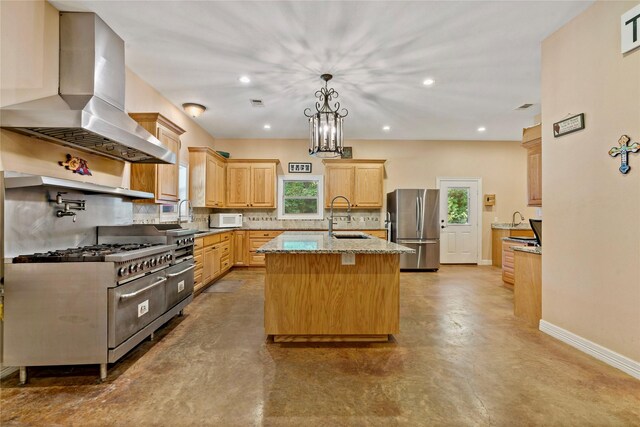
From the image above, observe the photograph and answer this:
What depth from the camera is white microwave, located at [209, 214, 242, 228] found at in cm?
609

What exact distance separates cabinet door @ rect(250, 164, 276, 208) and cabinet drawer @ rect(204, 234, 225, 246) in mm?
1501

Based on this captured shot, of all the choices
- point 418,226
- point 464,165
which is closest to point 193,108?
point 418,226

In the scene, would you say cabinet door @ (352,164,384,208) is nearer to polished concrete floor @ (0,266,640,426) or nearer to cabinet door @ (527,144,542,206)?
cabinet door @ (527,144,542,206)

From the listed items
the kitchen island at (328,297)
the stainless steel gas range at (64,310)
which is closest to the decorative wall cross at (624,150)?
the kitchen island at (328,297)

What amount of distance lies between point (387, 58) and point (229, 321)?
3.39 metres

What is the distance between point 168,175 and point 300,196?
3.34 m

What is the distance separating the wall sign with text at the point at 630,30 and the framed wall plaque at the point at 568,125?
541mm

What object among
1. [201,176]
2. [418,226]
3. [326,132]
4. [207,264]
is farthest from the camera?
[418,226]

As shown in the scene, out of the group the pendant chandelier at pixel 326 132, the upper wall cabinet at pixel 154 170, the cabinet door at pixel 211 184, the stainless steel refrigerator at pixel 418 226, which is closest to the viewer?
the pendant chandelier at pixel 326 132

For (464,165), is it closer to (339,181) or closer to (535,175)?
(339,181)

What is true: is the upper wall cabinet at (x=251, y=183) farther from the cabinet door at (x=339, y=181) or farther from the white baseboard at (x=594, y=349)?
the white baseboard at (x=594, y=349)

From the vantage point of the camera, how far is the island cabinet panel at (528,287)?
10.3 ft

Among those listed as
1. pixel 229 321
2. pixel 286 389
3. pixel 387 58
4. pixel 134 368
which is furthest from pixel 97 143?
pixel 387 58

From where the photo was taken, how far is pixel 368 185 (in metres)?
6.46
